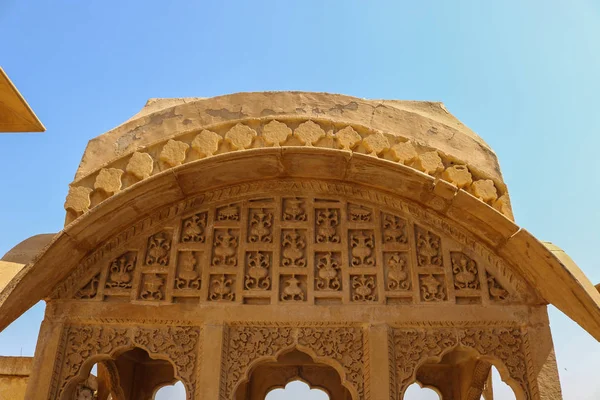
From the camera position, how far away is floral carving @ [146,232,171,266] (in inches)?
254

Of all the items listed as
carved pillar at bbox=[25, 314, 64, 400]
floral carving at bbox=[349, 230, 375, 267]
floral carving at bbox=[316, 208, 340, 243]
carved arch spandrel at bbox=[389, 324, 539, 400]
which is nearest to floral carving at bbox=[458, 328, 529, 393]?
carved arch spandrel at bbox=[389, 324, 539, 400]

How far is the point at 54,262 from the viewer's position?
19.9 feet

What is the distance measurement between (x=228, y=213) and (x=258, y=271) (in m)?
0.75

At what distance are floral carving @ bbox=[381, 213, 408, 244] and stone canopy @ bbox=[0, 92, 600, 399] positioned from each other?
2cm

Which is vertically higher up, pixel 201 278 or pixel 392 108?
pixel 392 108

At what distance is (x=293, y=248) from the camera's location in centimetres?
648

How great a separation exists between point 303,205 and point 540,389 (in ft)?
9.64

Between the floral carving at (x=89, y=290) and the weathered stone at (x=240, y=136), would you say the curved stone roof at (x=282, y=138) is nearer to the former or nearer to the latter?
the weathered stone at (x=240, y=136)

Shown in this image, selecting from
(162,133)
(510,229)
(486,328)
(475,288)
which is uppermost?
(162,133)

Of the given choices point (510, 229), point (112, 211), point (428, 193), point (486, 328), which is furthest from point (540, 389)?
point (112, 211)

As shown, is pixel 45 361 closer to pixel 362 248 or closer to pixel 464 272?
pixel 362 248

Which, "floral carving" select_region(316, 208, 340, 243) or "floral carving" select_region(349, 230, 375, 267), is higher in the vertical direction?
"floral carving" select_region(316, 208, 340, 243)

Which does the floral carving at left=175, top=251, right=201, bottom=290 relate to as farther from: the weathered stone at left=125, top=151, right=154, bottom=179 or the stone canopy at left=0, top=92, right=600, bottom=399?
the weathered stone at left=125, top=151, right=154, bottom=179

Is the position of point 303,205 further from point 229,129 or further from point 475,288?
point 475,288
